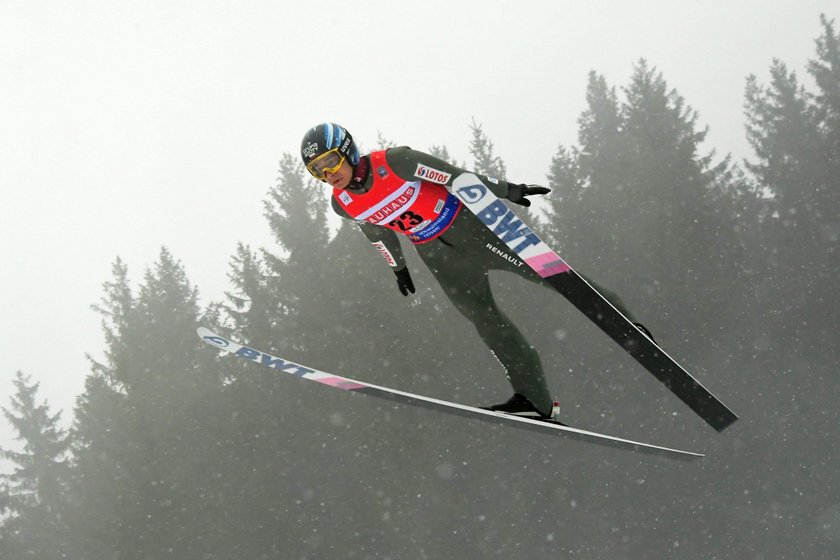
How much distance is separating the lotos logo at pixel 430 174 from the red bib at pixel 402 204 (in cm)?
11

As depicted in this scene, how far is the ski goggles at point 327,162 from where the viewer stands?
4535 millimetres

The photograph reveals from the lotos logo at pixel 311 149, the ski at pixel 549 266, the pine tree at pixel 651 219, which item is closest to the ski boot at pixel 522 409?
→ the ski at pixel 549 266

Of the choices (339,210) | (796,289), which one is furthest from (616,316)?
(796,289)

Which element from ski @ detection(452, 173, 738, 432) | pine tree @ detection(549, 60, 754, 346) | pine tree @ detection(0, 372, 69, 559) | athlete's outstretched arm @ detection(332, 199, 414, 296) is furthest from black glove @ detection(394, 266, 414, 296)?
pine tree @ detection(0, 372, 69, 559)

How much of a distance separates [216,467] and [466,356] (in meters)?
7.35

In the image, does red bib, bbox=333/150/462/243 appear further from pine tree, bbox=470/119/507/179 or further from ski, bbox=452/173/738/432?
pine tree, bbox=470/119/507/179

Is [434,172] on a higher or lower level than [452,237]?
higher

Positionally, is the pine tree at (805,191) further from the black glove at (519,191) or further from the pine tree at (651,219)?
the black glove at (519,191)

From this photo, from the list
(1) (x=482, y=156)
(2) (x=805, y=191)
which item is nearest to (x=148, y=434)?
(1) (x=482, y=156)

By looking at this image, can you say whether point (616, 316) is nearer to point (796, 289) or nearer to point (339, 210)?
point (339, 210)

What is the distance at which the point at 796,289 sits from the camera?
2027cm

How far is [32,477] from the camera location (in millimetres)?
27766

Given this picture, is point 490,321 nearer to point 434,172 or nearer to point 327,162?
point 434,172

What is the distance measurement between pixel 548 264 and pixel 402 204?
110 cm
